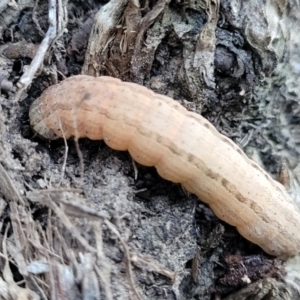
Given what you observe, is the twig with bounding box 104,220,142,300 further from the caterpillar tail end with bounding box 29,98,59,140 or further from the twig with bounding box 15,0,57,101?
the twig with bounding box 15,0,57,101

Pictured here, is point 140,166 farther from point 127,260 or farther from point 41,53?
point 41,53

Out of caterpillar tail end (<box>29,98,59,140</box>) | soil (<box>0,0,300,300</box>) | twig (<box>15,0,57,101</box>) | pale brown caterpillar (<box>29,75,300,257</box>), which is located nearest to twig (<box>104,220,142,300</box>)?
soil (<box>0,0,300,300</box>)

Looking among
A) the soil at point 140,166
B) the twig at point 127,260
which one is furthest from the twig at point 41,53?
the twig at point 127,260

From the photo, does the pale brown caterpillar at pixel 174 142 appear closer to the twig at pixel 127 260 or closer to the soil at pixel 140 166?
the soil at pixel 140 166

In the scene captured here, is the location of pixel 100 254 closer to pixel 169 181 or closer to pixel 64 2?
pixel 169 181

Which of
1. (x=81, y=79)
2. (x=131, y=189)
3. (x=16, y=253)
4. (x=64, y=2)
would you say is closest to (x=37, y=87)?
(x=81, y=79)
